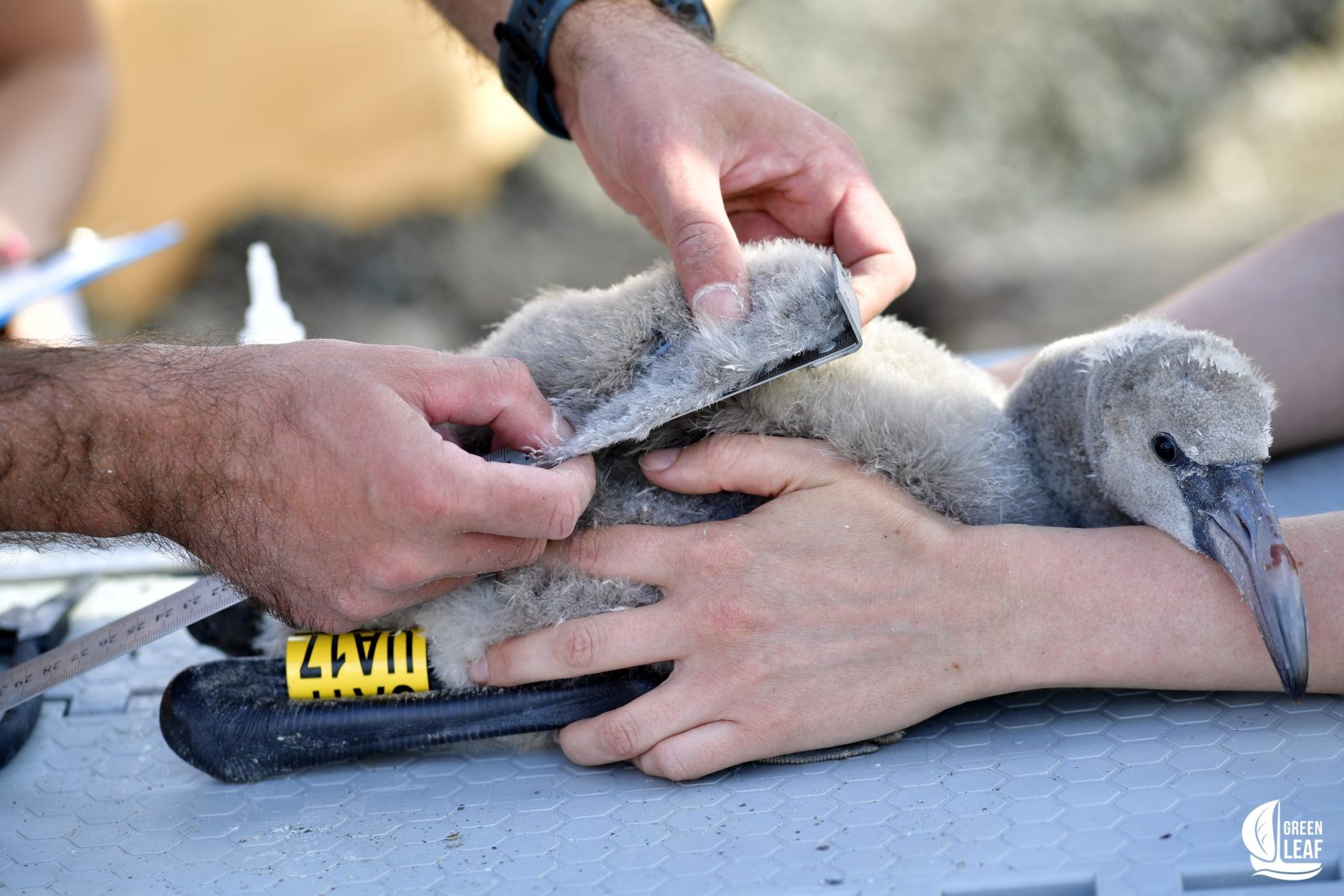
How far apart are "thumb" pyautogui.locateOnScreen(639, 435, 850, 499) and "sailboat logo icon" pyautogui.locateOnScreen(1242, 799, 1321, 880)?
626 mm

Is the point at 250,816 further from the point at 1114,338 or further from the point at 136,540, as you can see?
the point at 1114,338

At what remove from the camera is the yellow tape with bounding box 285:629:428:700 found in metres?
1.63

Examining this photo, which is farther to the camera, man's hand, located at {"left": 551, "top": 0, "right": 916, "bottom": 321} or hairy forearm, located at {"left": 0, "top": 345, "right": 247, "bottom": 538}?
man's hand, located at {"left": 551, "top": 0, "right": 916, "bottom": 321}

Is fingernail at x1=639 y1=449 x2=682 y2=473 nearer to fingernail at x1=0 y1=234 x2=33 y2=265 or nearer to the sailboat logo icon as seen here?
the sailboat logo icon

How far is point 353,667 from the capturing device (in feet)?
5.32

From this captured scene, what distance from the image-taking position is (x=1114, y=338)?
1.79 meters

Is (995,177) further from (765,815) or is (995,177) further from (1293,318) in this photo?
(765,815)

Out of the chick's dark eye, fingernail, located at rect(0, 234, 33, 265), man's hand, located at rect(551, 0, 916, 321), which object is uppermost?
fingernail, located at rect(0, 234, 33, 265)

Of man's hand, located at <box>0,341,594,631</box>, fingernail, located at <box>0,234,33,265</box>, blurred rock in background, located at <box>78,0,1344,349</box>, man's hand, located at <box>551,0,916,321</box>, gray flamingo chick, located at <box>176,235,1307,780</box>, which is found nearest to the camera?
man's hand, located at <box>0,341,594,631</box>

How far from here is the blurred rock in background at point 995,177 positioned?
6.41 meters

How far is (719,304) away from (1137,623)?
0.67 m

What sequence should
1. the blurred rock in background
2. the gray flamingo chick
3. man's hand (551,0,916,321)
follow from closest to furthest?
the gray flamingo chick, man's hand (551,0,916,321), the blurred rock in background

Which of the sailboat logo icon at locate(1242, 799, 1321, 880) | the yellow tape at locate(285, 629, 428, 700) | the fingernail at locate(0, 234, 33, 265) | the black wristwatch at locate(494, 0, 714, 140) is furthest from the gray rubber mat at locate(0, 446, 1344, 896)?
the fingernail at locate(0, 234, 33, 265)

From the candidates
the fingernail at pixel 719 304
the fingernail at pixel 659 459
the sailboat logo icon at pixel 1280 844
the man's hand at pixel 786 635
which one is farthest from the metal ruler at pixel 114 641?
the sailboat logo icon at pixel 1280 844
